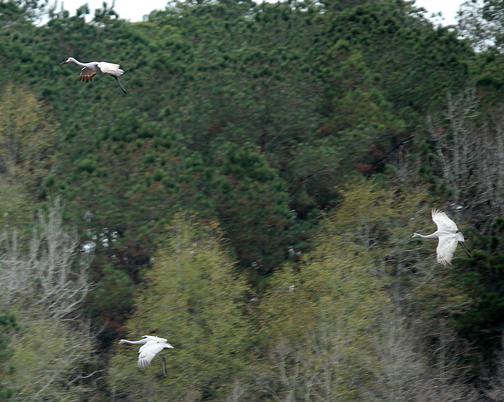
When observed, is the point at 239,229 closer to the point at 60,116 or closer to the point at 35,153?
the point at 35,153

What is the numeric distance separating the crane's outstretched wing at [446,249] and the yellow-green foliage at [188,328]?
6.90 m

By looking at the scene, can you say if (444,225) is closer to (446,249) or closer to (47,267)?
(446,249)

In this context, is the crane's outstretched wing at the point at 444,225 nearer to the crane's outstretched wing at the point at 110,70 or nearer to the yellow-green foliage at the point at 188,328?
the yellow-green foliage at the point at 188,328

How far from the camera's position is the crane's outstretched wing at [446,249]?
16047 mm

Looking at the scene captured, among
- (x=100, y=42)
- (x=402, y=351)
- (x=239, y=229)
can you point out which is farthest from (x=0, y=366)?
(x=100, y=42)

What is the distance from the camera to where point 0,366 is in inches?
702

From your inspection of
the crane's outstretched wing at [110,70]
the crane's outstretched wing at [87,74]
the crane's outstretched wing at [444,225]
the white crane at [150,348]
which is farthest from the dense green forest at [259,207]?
the crane's outstretched wing at [110,70]

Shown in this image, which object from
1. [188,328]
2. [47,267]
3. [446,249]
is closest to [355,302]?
[188,328]

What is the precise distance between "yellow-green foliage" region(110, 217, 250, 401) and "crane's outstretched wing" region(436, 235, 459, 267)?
6905 millimetres

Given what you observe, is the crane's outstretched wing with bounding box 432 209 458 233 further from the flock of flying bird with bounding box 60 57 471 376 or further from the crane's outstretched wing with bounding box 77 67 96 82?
the crane's outstretched wing with bounding box 77 67 96 82

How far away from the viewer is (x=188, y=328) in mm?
21359

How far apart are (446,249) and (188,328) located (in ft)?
25.1

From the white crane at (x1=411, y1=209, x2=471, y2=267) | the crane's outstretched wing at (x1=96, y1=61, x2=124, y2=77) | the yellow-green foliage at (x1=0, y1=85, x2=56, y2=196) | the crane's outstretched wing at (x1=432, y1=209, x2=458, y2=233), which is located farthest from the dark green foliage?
the yellow-green foliage at (x1=0, y1=85, x2=56, y2=196)

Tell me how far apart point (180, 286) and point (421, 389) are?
668 centimetres
